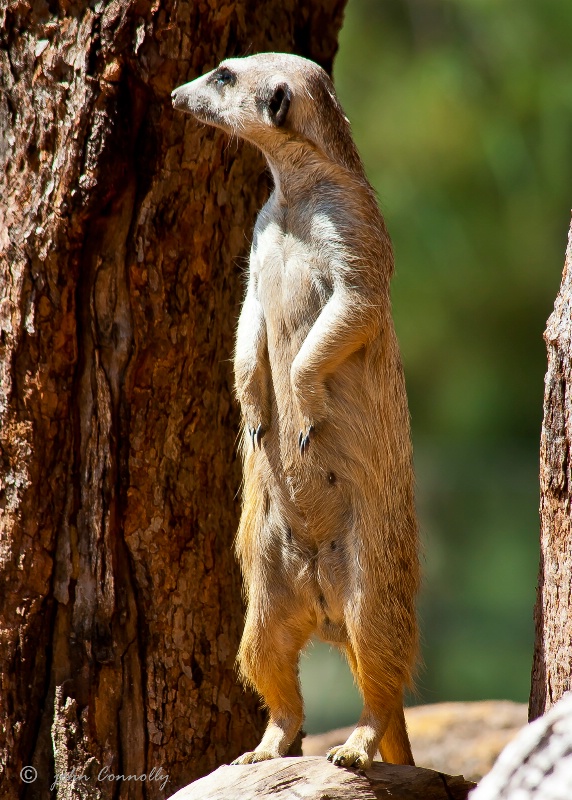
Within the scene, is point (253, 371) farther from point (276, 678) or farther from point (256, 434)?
point (276, 678)

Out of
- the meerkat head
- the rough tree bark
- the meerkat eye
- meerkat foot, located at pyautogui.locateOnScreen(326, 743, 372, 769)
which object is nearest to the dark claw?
the rough tree bark

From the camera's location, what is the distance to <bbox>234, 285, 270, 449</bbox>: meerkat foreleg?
3.50 m

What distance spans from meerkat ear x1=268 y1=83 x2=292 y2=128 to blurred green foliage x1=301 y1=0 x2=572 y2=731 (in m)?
4.59

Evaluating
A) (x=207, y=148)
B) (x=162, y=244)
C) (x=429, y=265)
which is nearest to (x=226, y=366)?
(x=162, y=244)

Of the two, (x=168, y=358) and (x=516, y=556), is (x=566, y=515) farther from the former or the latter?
(x=516, y=556)

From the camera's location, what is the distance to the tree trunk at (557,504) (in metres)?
3.09

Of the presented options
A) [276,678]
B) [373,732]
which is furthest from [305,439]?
[373,732]

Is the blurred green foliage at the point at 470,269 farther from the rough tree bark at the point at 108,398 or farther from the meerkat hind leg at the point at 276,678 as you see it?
the meerkat hind leg at the point at 276,678

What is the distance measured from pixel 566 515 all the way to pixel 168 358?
62.5 inches

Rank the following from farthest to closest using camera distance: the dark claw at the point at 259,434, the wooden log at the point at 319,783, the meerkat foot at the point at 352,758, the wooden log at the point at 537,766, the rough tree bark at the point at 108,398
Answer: the rough tree bark at the point at 108,398 < the dark claw at the point at 259,434 < the meerkat foot at the point at 352,758 < the wooden log at the point at 319,783 < the wooden log at the point at 537,766

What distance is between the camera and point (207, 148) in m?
3.88

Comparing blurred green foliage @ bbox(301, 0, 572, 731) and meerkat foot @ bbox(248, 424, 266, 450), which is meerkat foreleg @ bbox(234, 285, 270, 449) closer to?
meerkat foot @ bbox(248, 424, 266, 450)

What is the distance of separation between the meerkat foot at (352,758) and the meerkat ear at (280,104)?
2011 mm

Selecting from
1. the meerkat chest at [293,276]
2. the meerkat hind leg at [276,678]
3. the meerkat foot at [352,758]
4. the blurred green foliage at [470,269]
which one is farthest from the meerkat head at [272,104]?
the blurred green foliage at [470,269]
